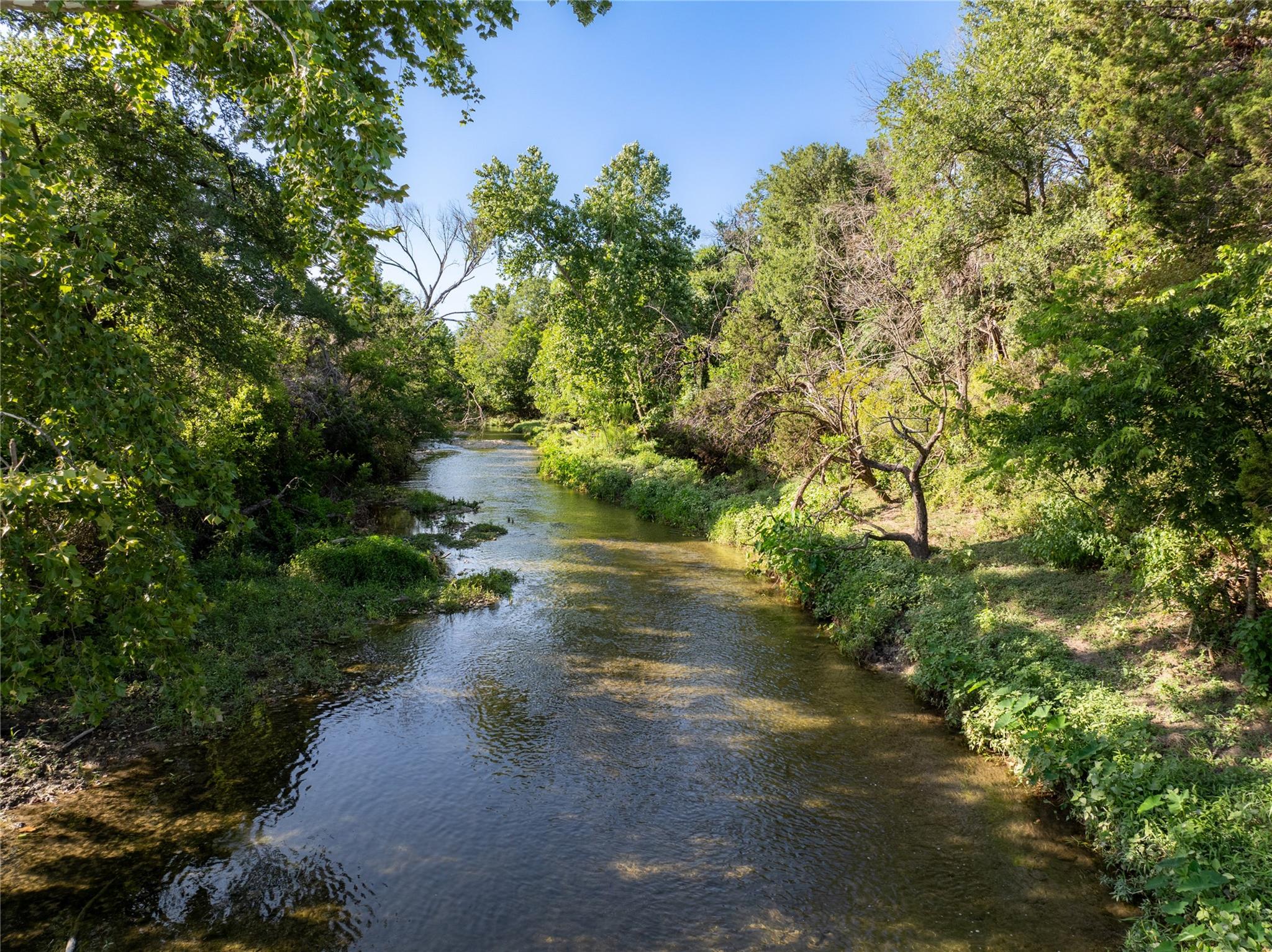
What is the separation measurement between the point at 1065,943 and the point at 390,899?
17.5ft

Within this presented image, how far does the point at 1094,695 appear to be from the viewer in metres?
7.05

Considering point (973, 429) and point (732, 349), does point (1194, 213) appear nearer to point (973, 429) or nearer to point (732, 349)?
point (973, 429)

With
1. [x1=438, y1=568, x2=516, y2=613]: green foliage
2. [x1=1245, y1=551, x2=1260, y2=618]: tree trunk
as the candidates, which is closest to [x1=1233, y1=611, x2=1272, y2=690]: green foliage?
[x1=1245, y1=551, x2=1260, y2=618]: tree trunk

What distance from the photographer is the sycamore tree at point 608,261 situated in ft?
73.7

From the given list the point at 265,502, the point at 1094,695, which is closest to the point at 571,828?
the point at 1094,695

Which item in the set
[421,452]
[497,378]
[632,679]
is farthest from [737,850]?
[497,378]

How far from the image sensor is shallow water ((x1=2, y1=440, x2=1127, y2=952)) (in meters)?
5.29

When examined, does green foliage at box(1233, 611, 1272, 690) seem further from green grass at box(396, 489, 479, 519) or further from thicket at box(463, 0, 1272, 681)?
green grass at box(396, 489, 479, 519)

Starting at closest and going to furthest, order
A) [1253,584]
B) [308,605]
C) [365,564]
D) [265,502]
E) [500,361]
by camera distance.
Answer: [1253,584] → [308,605] → [365,564] → [265,502] → [500,361]

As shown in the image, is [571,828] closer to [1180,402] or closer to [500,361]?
[1180,402]

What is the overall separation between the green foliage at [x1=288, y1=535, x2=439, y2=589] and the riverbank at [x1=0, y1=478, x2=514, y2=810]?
0.07 feet

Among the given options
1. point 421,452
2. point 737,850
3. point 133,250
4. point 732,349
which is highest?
point 732,349

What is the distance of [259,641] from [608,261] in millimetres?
17661

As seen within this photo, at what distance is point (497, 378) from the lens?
5119 cm
